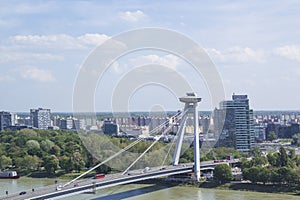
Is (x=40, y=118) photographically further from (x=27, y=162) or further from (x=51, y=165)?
(x=51, y=165)

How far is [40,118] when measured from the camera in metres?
36.9

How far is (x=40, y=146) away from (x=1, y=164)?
2.87 m

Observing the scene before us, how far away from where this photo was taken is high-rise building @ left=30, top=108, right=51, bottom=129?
120 feet

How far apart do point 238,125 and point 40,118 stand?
20.5 m

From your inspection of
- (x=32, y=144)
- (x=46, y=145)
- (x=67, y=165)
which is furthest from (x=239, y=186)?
(x=32, y=144)

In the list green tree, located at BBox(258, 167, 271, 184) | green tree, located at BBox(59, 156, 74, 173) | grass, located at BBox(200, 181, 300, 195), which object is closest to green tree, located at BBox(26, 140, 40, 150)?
green tree, located at BBox(59, 156, 74, 173)

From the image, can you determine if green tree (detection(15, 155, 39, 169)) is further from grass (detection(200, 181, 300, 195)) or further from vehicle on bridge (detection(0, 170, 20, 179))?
grass (detection(200, 181, 300, 195))

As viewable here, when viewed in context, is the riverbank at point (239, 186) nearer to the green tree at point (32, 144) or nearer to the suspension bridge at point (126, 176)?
the suspension bridge at point (126, 176)

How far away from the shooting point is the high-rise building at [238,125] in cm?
1988

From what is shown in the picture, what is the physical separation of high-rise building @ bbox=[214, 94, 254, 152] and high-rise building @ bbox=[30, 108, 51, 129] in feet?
63.1

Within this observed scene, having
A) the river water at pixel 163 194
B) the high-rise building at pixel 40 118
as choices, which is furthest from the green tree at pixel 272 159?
the high-rise building at pixel 40 118

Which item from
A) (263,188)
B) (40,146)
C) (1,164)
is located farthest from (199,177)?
(40,146)

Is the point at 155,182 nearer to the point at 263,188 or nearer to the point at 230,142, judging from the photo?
the point at 263,188

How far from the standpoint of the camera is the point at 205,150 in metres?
18.0
